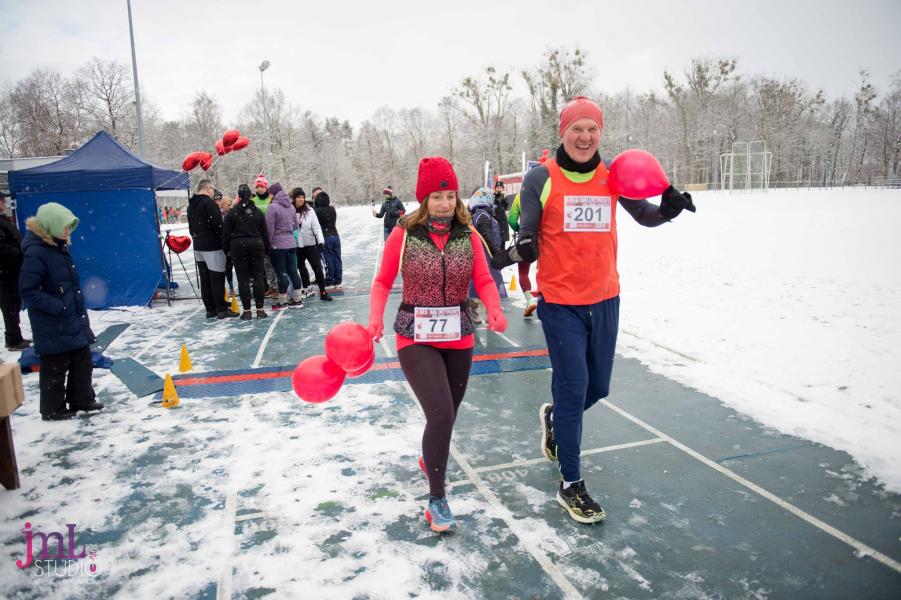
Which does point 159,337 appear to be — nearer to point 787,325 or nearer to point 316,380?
point 316,380

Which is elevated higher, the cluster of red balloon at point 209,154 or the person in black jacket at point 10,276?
the cluster of red balloon at point 209,154

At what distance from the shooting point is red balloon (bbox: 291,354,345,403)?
119 inches

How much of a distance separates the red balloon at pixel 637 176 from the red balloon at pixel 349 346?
1.71 m

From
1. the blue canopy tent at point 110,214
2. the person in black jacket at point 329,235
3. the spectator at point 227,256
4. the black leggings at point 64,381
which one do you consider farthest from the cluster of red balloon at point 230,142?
the black leggings at point 64,381

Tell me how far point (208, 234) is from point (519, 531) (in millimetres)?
7878

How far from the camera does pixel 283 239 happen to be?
31.4ft

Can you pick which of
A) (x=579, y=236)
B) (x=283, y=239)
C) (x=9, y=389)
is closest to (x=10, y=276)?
(x=283, y=239)

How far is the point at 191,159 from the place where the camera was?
10602mm

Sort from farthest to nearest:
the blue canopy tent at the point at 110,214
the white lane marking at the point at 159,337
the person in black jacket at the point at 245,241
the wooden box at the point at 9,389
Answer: the blue canopy tent at the point at 110,214 < the person in black jacket at the point at 245,241 < the white lane marking at the point at 159,337 < the wooden box at the point at 9,389

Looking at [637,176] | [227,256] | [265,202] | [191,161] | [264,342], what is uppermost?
Result: [191,161]

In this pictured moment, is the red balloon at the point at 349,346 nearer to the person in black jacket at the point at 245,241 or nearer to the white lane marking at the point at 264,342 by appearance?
the white lane marking at the point at 264,342

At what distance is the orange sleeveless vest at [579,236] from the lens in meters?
3.04

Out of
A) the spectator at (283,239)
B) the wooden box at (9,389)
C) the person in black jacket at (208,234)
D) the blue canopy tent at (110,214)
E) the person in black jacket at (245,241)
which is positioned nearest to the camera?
the wooden box at (9,389)

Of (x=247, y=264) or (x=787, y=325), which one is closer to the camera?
(x=787, y=325)
